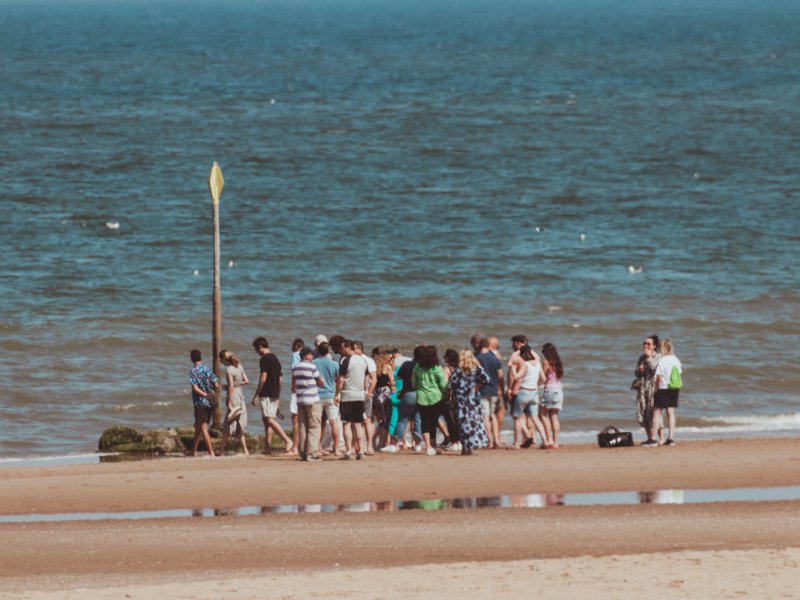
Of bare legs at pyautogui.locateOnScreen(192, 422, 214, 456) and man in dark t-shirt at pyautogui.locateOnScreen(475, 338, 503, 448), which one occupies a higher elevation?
man in dark t-shirt at pyautogui.locateOnScreen(475, 338, 503, 448)

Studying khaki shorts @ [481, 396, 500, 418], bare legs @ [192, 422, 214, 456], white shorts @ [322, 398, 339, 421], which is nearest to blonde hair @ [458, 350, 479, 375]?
khaki shorts @ [481, 396, 500, 418]

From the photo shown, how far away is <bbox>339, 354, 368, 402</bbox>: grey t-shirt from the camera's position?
60.8 feet

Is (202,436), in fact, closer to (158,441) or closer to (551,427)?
(158,441)

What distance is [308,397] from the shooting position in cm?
1836

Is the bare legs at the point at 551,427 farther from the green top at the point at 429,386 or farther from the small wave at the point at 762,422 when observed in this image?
the small wave at the point at 762,422

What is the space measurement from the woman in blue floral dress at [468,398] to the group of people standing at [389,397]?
0.04 ft

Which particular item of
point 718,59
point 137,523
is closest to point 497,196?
point 137,523

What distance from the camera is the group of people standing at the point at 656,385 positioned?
19.7 m

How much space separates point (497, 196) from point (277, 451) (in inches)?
1170

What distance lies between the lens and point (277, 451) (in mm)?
20359

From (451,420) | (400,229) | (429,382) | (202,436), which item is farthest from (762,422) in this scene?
(400,229)

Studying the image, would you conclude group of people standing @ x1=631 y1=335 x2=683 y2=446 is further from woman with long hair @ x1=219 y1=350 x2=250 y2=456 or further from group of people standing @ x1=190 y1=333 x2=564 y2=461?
woman with long hair @ x1=219 y1=350 x2=250 y2=456

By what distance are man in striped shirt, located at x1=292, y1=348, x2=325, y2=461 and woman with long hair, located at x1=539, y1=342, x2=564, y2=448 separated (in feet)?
9.57

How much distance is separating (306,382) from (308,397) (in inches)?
7.0
